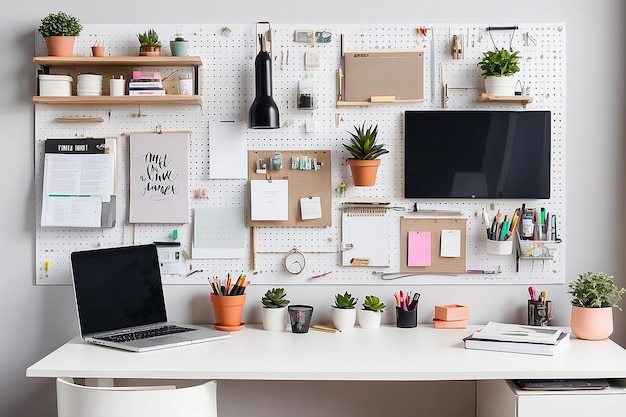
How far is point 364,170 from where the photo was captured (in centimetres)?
282

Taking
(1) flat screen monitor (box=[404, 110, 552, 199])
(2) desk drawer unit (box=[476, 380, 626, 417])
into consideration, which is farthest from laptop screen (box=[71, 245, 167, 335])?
(2) desk drawer unit (box=[476, 380, 626, 417])

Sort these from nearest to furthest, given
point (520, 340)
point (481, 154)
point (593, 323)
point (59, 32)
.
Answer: point (520, 340)
point (593, 323)
point (59, 32)
point (481, 154)

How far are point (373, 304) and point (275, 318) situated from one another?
35 cm

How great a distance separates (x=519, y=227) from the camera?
294 centimetres

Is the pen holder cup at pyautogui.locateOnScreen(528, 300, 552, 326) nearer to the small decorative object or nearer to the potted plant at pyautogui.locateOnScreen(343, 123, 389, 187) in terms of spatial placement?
the potted plant at pyautogui.locateOnScreen(343, 123, 389, 187)

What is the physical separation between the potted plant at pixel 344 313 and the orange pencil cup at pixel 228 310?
331 mm

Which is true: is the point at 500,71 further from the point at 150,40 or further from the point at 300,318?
the point at 150,40

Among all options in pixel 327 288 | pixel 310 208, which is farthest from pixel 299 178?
pixel 327 288

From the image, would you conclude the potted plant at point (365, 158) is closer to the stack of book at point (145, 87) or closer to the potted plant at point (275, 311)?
the potted plant at point (275, 311)

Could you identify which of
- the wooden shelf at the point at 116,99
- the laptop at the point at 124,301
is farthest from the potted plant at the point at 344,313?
the wooden shelf at the point at 116,99

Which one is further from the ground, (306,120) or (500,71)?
(500,71)

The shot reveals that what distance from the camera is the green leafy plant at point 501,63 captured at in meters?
2.81

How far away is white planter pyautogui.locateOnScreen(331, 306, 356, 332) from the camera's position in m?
2.80

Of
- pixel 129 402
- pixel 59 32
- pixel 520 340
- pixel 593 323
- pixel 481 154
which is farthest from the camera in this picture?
pixel 481 154
